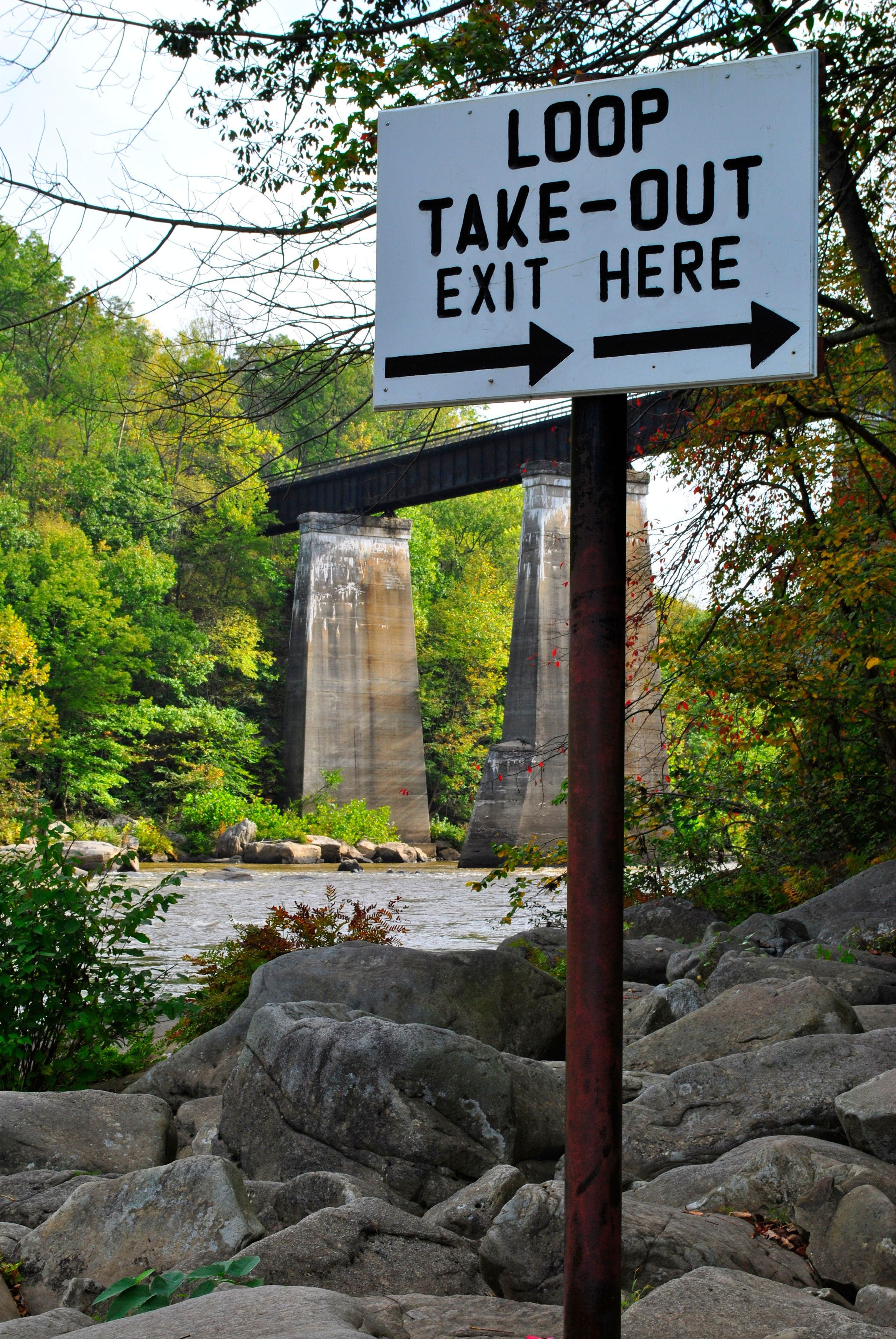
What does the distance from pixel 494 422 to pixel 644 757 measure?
21.9 m

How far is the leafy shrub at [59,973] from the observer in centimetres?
695

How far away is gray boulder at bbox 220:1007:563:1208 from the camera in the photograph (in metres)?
4.85

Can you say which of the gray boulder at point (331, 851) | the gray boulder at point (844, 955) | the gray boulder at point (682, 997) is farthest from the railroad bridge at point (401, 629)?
the gray boulder at point (682, 997)

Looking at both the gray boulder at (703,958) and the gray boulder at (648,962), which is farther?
the gray boulder at (648,962)

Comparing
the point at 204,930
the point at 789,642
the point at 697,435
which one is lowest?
the point at 204,930

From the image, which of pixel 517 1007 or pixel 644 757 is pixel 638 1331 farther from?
pixel 644 757

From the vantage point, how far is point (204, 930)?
19438 millimetres

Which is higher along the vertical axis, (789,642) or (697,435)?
(697,435)

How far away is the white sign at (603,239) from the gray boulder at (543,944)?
8130 mm

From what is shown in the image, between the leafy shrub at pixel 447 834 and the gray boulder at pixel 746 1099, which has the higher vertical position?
the gray boulder at pixel 746 1099

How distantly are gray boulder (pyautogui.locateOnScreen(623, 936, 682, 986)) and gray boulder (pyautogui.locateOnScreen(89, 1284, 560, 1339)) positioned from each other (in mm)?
7186

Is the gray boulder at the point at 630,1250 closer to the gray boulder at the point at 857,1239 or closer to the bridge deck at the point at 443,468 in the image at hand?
the gray boulder at the point at 857,1239

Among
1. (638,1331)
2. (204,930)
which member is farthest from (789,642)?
(204,930)

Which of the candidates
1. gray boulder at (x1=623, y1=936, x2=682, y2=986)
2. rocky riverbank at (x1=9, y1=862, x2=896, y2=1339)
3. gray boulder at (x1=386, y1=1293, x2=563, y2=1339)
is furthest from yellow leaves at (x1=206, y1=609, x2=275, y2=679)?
gray boulder at (x1=386, y1=1293, x2=563, y2=1339)
